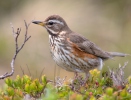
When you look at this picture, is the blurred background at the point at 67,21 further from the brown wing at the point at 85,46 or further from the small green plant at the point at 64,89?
the small green plant at the point at 64,89

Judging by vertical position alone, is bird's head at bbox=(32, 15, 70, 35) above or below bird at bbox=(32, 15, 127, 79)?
above

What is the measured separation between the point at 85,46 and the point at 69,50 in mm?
587

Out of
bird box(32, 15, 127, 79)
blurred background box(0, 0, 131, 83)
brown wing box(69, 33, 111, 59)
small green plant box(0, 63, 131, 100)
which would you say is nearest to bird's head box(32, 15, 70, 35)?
bird box(32, 15, 127, 79)

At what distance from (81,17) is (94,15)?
0.45 meters

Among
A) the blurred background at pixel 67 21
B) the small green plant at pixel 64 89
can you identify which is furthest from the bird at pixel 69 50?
the blurred background at pixel 67 21

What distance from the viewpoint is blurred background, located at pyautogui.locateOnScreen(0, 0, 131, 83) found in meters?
13.5

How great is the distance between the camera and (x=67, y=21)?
53.4 feet

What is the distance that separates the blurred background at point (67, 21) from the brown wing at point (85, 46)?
2.83 metres

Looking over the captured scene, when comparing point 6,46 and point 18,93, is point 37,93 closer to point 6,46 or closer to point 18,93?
point 18,93

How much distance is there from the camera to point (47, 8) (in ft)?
56.3

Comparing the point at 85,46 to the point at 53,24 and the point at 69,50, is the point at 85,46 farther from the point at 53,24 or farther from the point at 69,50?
the point at 53,24

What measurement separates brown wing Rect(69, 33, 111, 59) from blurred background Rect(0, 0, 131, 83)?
2.83 meters

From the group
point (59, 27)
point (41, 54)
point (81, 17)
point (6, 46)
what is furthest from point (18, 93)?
point (81, 17)

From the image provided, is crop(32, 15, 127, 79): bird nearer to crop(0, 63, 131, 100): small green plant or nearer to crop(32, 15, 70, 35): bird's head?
crop(32, 15, 70, 35): bird's head
